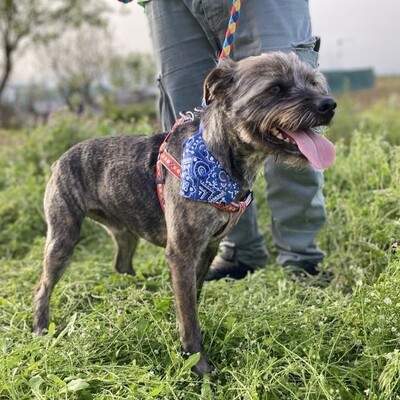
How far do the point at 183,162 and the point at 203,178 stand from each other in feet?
0.55

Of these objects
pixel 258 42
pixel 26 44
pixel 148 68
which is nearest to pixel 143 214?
pixel 258 42

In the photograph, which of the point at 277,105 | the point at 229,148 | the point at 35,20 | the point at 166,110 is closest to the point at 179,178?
the point at 229,148

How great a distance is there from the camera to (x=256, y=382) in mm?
2477

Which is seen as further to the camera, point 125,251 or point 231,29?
point 125,251

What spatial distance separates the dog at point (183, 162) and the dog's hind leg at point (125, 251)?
30cm

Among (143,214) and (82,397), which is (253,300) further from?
(82,397)

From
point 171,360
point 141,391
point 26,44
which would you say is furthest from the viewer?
point 26,44

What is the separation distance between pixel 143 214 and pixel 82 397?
1176mm

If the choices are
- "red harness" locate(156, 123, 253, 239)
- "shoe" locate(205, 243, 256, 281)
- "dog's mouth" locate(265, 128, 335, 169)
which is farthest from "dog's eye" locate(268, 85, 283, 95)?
"shoe" locate(205, 243, 256, 281)

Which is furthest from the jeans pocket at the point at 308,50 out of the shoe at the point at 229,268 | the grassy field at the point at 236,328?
the shoe at the point at 229,268

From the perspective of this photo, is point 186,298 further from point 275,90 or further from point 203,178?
point 275,90

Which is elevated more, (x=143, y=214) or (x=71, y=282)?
(x=143, y=214)

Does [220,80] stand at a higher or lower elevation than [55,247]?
higher

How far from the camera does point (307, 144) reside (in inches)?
104
